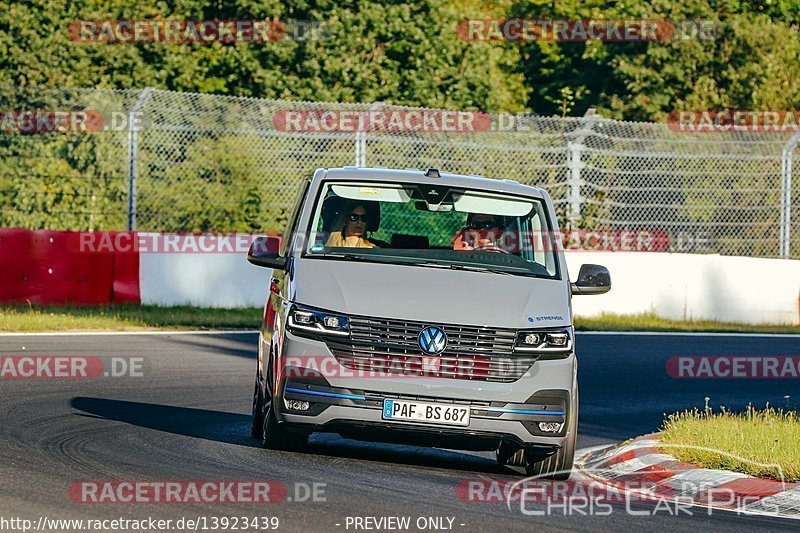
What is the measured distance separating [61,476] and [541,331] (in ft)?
9.59

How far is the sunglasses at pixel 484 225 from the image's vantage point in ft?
34.8

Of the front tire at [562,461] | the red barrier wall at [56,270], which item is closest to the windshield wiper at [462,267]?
the front tire at [562,461]

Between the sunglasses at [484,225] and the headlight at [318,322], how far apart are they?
1.67 m

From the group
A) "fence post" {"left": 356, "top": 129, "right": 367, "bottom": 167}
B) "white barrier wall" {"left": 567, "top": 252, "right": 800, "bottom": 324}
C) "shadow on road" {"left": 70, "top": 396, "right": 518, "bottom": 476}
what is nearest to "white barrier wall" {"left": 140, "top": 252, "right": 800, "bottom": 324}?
"white barrier wall" {"left": 567, "top": 252, "right": 800, "bottom": 324}

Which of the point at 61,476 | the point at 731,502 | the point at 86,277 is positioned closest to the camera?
the point at 61,476

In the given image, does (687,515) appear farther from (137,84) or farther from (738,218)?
(137,84)

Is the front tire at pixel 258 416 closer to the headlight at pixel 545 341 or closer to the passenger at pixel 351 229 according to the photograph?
the passenger at pixel 351 229

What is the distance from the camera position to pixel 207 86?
3391cm

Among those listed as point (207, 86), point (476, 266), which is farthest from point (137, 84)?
point (476, 266)

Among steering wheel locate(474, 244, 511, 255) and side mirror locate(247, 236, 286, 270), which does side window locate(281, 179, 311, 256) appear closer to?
side mirror locate(247, 236, 286, 270)

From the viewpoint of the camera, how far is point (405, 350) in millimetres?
9273

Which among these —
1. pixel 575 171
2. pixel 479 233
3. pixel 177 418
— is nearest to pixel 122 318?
pixel 575 171

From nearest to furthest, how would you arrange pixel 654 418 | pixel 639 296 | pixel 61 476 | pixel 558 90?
pixel 61 476 < pixel 654 418 < pixel 639 296 < pixel 558 90

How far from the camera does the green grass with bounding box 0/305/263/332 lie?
18656 mm
